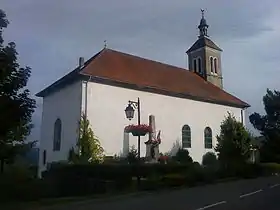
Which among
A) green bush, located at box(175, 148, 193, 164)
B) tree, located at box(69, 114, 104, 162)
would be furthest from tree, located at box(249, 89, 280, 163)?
tree, located at box(69, 114, 104, 162)

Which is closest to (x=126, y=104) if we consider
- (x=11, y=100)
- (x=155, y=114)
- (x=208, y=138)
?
(x=155, y=114)

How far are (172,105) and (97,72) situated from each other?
8593mm

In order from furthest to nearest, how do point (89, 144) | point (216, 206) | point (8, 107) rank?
point (89, 144) < point (216, 206) < point (8, 107)

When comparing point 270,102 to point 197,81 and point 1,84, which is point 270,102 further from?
point 1,84

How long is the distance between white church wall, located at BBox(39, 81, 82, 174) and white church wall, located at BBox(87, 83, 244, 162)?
60.1 inches

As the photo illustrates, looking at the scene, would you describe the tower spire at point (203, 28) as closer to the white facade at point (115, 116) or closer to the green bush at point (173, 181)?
the white facade at point (115, 116)

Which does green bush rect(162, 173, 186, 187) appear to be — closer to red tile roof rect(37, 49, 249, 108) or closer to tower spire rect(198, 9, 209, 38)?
red tile roof rect(37, 49, 249, 108)

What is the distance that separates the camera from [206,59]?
4953cm

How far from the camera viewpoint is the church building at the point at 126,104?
Result: 105 feet

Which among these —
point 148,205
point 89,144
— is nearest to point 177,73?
point 89,144

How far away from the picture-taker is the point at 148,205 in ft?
39.3

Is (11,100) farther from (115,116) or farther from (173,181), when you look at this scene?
(115,116)

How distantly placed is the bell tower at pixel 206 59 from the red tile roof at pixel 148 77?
333 centimetres

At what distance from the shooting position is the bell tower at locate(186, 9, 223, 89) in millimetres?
49125
